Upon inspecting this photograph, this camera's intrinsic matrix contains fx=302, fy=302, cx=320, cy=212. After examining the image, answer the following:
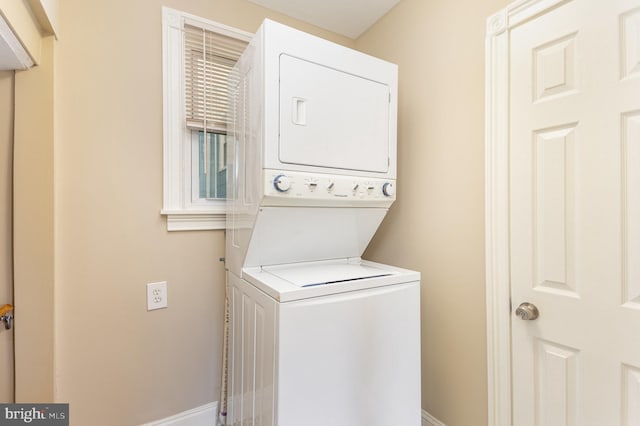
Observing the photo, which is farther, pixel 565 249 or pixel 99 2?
pixel 99 2

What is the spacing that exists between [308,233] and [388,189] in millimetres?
479

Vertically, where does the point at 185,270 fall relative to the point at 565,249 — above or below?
below

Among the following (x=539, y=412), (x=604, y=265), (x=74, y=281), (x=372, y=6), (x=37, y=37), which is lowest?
(x=539, y=412)

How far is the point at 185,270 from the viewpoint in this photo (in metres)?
1.74

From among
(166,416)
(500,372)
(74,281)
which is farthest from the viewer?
(166,416)

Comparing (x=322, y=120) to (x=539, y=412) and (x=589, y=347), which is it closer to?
(x=589, y=347)

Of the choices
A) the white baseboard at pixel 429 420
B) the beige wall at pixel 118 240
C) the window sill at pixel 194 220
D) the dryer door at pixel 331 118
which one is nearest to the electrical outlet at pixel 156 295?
the beige wall at pixel 118 240

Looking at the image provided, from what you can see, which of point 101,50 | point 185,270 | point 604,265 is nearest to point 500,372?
point 604,265

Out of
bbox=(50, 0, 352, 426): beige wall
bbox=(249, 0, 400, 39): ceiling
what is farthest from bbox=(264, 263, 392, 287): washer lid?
bbox=(249, 0, 400, 39): ceiling

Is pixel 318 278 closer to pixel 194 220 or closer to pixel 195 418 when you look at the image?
pixel 194 220

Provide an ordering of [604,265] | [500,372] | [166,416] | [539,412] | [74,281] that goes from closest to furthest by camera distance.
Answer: [604,265], [539,412], [500,372], [74,281], [166,416]

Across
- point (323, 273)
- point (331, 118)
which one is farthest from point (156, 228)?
point (331, 118)

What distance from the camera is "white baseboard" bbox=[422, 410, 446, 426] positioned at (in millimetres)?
1666

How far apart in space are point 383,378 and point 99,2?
7.42ft
